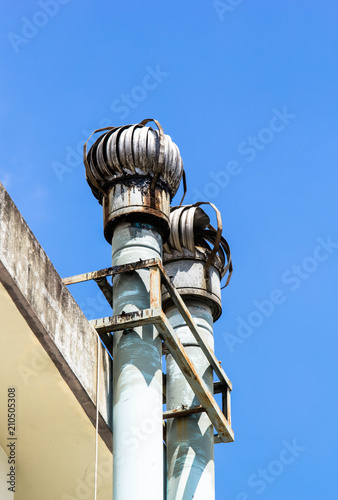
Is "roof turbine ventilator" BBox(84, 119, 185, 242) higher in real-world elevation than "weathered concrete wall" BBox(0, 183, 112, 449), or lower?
higher

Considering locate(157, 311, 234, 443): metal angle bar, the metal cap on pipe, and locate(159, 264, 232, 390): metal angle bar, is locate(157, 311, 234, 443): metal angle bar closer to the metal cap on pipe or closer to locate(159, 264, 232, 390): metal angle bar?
locate(159, 264, 232, 390): metal angle bar

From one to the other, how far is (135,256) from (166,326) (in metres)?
1.00

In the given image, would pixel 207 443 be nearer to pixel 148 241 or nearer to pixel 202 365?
pixel 202 365

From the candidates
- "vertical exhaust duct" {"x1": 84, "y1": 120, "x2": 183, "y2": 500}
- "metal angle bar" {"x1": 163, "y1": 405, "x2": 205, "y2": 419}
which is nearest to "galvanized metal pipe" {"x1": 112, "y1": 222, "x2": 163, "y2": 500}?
"vertical exhaust duct" {"x1": 84, "y1": 120, "x2": 183, "y2": 500}

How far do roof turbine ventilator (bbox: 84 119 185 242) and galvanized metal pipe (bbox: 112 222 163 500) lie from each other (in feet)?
0.66

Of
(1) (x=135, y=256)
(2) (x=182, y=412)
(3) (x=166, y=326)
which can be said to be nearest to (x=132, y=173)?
(1) (x=135, y=256)

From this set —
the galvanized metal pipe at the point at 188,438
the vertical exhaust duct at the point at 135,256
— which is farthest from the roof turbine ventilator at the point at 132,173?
the galvanized metal pipe at the point at 188,438

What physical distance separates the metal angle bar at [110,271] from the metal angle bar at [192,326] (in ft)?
0.46

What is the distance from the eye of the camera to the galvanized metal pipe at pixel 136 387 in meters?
9.09

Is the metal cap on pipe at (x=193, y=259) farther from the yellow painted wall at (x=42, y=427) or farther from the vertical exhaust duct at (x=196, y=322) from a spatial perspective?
the yellow painted wall at (x=42, y=427)

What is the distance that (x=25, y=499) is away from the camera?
1057 centimetres

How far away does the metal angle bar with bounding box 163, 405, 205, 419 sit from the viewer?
1058cm

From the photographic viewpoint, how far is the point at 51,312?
28.8 ft

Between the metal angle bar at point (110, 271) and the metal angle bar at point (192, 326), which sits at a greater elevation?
the metal angle bar at point (110, 271)
